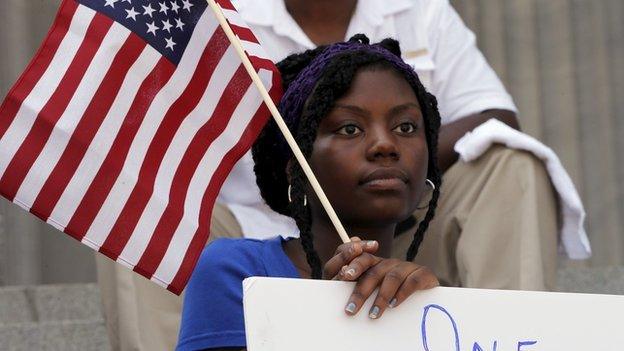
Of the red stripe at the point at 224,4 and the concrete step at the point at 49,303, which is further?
the concrete step at the point at 49,303

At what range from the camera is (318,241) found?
396 cm

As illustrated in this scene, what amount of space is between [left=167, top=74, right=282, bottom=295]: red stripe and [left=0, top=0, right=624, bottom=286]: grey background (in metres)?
3.40

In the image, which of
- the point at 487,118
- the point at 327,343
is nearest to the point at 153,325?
the point at 487,118

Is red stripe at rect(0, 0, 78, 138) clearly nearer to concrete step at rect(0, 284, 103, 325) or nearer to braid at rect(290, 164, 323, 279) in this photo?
braid at rect(290, 164, 323, 279)

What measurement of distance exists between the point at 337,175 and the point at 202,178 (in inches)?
12.1

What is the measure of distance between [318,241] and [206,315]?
0.35 m

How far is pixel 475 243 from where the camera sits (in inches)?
189

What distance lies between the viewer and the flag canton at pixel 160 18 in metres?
3.75

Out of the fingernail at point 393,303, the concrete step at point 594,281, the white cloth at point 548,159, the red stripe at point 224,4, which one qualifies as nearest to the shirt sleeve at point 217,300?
the red stripe at point 224,4

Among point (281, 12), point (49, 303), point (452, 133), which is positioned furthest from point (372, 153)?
point (49, 303)

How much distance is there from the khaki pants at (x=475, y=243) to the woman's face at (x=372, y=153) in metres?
0.81

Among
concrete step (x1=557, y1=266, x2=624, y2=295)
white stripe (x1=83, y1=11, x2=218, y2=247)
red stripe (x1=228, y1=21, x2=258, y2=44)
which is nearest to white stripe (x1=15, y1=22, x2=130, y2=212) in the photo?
white stripe (x1=83, y1=11, x2=218, y2=247)

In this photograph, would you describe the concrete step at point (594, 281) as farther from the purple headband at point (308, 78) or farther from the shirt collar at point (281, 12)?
the purple headband at point (308, 78)

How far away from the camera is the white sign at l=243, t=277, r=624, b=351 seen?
117 inches
